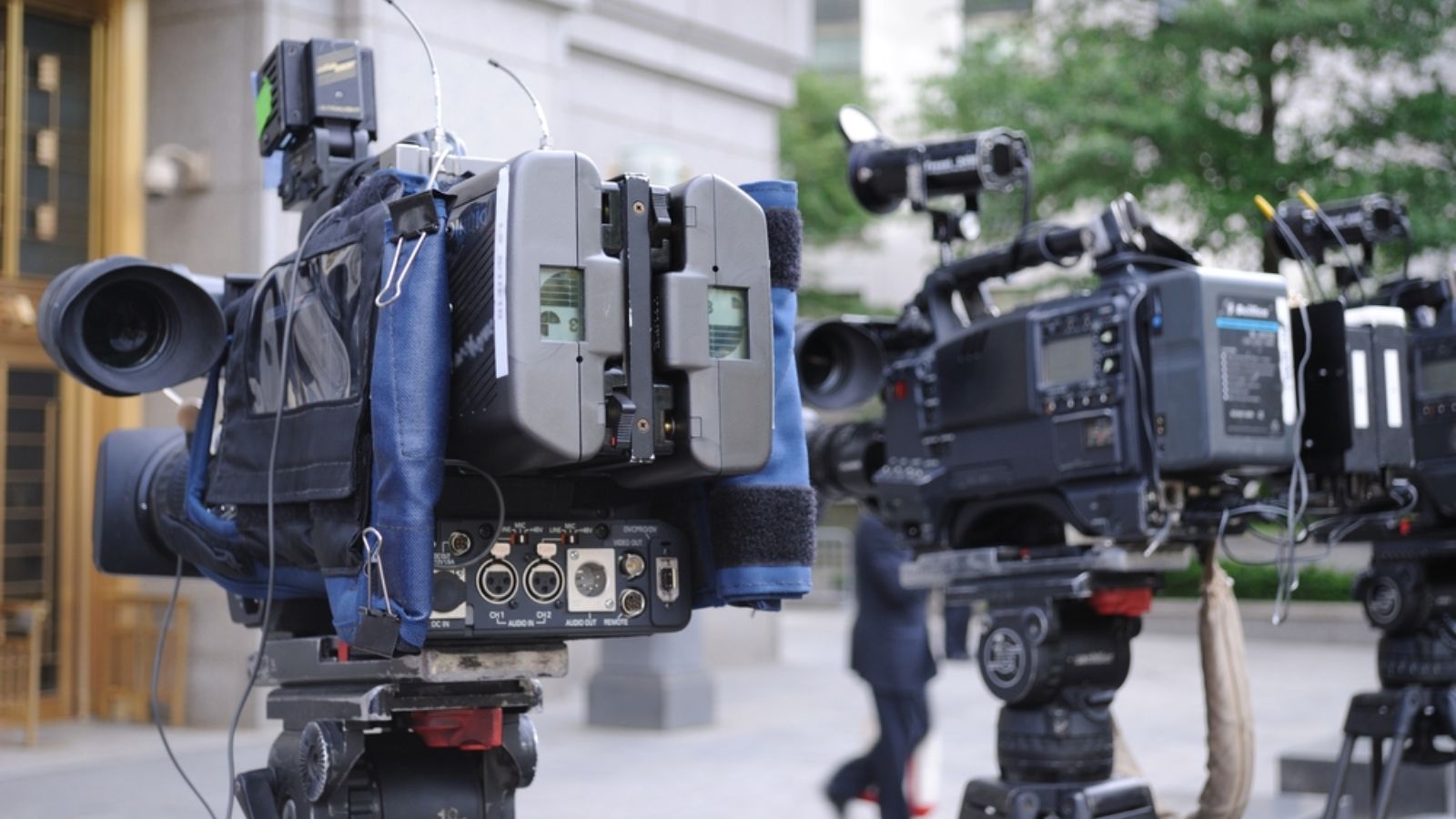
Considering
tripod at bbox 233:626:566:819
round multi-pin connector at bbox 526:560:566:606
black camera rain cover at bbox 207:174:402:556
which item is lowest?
tripod at bbox 233:626:566:819

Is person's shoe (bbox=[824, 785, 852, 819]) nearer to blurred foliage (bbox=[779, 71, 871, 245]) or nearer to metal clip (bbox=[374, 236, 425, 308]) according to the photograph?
metal clip (bbox=[374, 236, 425, 308])

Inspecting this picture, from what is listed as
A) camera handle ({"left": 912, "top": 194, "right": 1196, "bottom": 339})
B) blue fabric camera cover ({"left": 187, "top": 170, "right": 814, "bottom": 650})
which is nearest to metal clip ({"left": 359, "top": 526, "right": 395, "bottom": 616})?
blue fabric camera cover ({"left": 187, "top": 170, "right": 814, "bottom": 650})

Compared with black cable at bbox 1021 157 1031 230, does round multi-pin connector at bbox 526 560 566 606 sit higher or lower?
lower

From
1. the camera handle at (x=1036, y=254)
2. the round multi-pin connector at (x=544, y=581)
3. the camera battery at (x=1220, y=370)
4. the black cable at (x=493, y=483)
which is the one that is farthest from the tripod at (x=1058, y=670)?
the black cable at (x=493, y=483)

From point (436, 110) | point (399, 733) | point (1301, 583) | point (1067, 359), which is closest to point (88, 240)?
point (436, 110)

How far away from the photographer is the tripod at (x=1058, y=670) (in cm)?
526

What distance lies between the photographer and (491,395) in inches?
115

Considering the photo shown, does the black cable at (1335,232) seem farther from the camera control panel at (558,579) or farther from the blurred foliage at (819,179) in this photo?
the blurred foliage at (819,179)

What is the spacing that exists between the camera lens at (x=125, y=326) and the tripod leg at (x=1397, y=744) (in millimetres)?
4890

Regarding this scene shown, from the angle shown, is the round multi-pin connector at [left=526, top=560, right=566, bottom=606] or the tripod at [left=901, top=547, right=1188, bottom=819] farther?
the tripod at [left=901, top=547, right=1188, bottom=819]

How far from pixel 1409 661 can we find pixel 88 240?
323 inches

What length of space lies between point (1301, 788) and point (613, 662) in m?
4.60

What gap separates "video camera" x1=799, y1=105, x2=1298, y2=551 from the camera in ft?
16.1

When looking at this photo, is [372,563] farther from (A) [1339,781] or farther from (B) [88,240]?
(B) [88,240]
